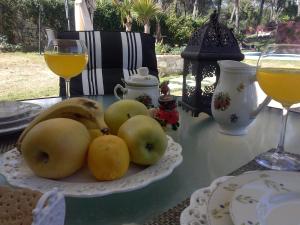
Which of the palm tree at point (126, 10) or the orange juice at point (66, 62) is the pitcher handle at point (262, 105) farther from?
the palm tree at point (126, 10)

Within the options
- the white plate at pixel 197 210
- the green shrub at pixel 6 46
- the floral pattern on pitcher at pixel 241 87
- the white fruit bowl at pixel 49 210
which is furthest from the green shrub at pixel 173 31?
the white fruit bowl at pixel 49 210

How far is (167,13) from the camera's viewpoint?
775 cm

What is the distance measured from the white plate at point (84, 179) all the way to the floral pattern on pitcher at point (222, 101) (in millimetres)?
247

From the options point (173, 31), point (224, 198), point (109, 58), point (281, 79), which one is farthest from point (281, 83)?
point (173, 31)

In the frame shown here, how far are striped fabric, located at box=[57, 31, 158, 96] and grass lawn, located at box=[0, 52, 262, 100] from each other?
4.62ft

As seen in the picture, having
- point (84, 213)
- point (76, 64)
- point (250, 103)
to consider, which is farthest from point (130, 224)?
point (76, 64)

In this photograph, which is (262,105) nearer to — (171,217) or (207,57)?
(207,57)

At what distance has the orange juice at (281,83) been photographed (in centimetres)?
61

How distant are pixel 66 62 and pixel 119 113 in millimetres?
425

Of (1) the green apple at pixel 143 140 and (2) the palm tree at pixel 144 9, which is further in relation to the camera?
(2) the palm tree at pixel 144 9

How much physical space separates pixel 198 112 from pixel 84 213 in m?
0.53

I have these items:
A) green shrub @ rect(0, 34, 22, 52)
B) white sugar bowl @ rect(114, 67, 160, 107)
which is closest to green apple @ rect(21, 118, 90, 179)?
white sugar bowl @ rect(114, 67, 160, 107)

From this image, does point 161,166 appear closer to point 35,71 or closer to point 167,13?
point 35,71

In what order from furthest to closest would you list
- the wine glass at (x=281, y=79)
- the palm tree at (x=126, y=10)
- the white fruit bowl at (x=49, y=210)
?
the palm tree at (x=126, y=10), the wine glass at (x=281, y=79), the white fruit bowl at (x=49, y=210)
